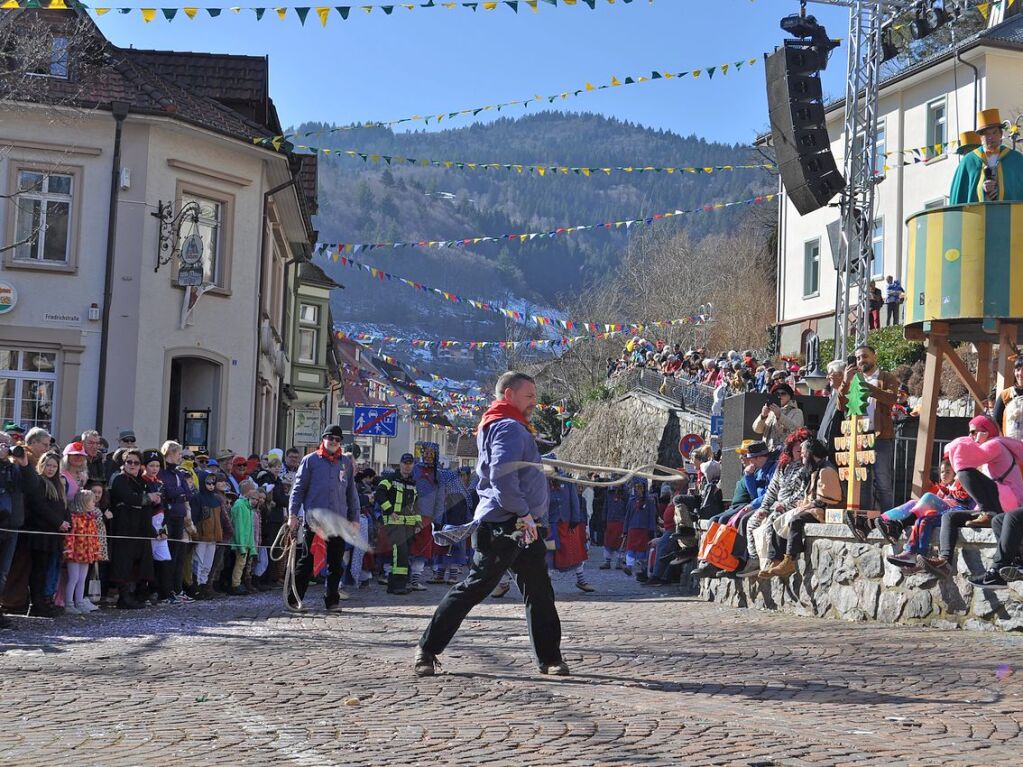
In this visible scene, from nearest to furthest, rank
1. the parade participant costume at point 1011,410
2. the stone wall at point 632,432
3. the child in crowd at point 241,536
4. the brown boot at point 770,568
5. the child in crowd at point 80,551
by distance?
the parade participant costume at point 1011,410, the brown boot at point 770,568, the child in crowd at point 80,551, the child in crowd at point 241,536, the stone wall at point 632,432

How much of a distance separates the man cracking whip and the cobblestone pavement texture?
25cm

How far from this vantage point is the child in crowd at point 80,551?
45.1 ft

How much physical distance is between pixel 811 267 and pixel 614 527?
18.9 meters

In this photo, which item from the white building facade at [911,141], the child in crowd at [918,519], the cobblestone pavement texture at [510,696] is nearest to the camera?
the cobblestone pavement texture at [510,696]

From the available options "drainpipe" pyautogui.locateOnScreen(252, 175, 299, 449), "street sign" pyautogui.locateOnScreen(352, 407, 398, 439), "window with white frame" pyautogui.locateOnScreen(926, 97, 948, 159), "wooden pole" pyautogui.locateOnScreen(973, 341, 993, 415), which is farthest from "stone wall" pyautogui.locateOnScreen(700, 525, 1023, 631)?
"window with white frame" pyautogui.locateOnScreen(926, 97, 948, 159)

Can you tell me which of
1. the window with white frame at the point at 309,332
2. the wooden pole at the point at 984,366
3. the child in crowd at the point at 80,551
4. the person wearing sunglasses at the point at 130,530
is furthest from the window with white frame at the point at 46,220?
the window with white frame at the point at 309,332

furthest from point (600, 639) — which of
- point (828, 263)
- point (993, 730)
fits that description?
point (828, 263)

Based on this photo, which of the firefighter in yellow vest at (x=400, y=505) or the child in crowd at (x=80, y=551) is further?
the firefighter in yellow vest at (x=400, y=505)

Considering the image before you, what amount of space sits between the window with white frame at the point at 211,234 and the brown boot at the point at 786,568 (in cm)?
1663

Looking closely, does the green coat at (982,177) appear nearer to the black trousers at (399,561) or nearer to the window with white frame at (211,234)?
the black trousers at (399,561)

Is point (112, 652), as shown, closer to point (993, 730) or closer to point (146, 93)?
point (993, 730)

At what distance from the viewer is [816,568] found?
517 inches

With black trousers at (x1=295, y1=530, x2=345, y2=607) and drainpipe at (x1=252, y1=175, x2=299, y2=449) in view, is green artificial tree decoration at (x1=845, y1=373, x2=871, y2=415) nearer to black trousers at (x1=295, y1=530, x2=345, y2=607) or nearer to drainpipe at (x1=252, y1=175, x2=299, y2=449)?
black trousers at (x1=295, y1=530, x2=345, y2=607)

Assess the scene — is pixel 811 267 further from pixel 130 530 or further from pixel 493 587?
pixel 493 587
